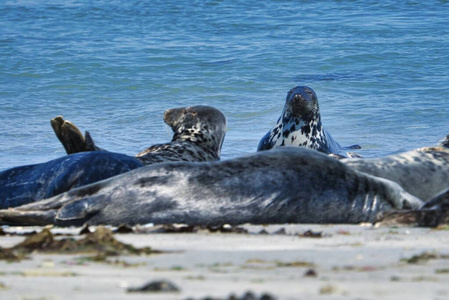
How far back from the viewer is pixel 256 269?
3232 mm

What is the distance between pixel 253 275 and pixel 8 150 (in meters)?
9.43

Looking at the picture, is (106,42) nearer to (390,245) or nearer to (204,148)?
(204,148)

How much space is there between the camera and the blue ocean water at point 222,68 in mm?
13852

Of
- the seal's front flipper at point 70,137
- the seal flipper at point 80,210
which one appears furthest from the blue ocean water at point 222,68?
the seal flipper at point 80,210

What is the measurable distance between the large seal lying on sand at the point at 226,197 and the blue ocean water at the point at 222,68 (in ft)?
18.4

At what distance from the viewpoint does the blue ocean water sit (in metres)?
13.9

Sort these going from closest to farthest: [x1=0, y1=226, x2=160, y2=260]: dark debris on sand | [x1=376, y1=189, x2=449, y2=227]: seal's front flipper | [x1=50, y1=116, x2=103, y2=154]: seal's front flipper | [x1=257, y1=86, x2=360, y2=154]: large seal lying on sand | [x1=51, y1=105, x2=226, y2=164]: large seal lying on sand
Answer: [x1=0, y1=226, x2=160, y2=260]: dark debris on sand
[x1=376, y1=189, x2=449, y2=227]: seal's front flipper
[x1=50, y1=116, x2=103, y2=154]: seal's front flipper
[x1=51, y1=105, x2=226, y2=164]: large seal lying on sand
[x1=257, y1=86, x2=360, y2=154]: large seal lying on sand

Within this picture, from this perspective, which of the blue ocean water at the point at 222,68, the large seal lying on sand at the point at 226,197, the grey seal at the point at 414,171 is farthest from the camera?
the blue ocean water at the point at 222,68

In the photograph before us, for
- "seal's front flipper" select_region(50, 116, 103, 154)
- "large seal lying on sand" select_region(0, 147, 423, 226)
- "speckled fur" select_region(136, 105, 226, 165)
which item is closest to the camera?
"large seal lying on sand" select_region(0, 147, 423, 226)

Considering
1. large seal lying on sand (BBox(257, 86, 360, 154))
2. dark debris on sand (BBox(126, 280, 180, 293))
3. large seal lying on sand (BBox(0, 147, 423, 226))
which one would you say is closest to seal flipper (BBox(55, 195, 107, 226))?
large seal lying on sand (BBox(0, 147, 423, 226))

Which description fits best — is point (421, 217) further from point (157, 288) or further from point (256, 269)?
point (157, 288)

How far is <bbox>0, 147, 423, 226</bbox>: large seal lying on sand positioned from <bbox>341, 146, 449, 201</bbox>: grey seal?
0.71 m

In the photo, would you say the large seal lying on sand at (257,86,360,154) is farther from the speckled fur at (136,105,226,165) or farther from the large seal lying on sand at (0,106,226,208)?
the large seal lying on sand at (0,106,226,208)

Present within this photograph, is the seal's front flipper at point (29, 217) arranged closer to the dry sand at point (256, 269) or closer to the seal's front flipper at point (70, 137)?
the dry sand at point (256, 269)
